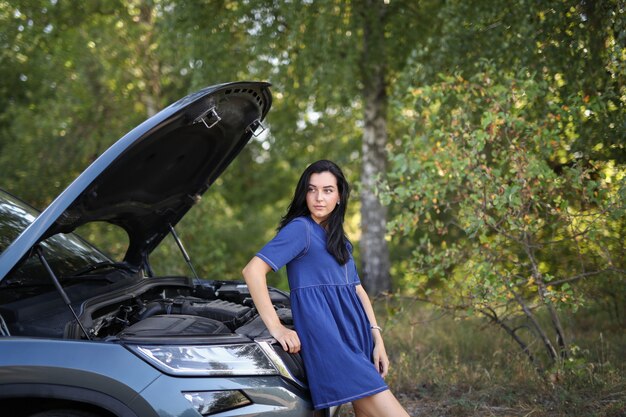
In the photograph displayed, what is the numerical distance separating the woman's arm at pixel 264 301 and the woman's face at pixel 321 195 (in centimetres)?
41

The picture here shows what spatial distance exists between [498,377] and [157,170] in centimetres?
305

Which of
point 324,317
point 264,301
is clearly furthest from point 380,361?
point 264,301

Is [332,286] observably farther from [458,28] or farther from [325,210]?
[458,28]

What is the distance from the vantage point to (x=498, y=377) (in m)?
4.94

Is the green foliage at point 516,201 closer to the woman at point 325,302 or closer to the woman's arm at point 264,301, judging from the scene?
the woman at point 325,302

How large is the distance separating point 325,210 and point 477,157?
252 cm

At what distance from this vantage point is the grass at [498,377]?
14.2 ft

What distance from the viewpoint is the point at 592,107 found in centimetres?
509

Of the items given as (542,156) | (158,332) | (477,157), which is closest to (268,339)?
(158,332)

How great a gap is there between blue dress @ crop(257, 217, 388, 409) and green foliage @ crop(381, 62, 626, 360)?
2222mm

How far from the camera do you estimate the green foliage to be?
502cm

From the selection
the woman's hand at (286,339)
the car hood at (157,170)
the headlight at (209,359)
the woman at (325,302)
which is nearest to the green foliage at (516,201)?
the car hood at (157,170)

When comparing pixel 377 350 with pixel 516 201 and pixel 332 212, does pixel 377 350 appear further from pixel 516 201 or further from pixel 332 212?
pixel 516 201

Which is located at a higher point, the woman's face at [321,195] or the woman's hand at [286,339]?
the woman's face at [321,195]
